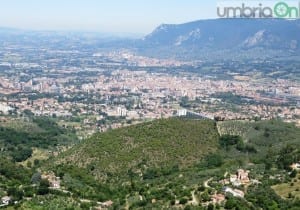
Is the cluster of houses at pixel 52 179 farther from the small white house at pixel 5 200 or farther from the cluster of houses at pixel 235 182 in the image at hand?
the cluster of houses at pixel 235 182

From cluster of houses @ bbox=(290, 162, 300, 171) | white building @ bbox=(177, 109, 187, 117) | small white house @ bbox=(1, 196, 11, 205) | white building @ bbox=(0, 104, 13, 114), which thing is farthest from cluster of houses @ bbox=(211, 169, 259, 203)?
white building @ bbox=(0, 104, 13, 114)

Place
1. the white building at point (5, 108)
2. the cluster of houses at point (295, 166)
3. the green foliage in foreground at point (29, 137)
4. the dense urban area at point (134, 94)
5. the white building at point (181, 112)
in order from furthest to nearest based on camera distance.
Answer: the dense urban area at point (134, 94), the white building at point (181, 112), the white building at point (5, 108), the green foliage in foreground at point (29, 137), the cluster of houses at point (295, 166)

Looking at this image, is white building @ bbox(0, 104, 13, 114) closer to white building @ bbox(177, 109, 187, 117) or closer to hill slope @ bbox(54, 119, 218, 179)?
white building @ bbox(177, 109, 187, 117)

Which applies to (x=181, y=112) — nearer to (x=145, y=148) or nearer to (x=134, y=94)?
(x=134, y=94)

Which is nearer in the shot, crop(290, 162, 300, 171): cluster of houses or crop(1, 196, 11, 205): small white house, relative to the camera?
crop(1, 196, 11, 205): small white house

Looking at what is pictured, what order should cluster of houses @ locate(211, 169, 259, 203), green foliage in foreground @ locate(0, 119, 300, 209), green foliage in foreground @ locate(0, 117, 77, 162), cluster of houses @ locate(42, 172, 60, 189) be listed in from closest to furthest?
cluster of houses @ locate(211, 169, 259, 203) < green foliage in foreground @ locate(0, 119, 300, 209) < cluster of houses @ locate(42, 172, 60, 189) < green foliage in foreground @ locate(0, 117, 77, 162)

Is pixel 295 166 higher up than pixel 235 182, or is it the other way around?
pixel 295 166

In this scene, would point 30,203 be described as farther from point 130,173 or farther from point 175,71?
point 175,71

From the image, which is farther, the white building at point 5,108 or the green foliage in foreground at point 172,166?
the white building at point 5,108

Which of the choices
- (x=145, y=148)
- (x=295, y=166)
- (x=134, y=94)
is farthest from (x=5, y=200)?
(x=134, y=94)

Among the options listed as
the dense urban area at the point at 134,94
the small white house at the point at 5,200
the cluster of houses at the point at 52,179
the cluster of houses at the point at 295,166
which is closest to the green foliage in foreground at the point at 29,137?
the dense urban area at the point at 134,94

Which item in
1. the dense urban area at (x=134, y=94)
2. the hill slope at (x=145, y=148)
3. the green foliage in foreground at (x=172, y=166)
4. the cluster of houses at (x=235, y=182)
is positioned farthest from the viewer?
the dense urban area at (x=134, y=94)

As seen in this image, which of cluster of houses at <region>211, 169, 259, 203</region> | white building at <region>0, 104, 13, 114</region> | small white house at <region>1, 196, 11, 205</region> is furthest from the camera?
white building at <region>0, 104, 13, 114</region>

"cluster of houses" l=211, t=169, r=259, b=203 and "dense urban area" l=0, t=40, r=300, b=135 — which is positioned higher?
"cluster of houses" l=211, t=169, r=259, b=203
